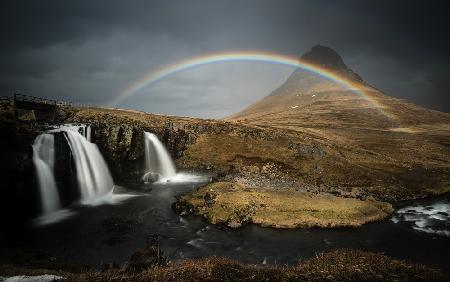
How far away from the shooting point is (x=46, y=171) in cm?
4375

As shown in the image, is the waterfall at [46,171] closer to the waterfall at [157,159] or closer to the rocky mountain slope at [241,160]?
the rocky mountain slope at [241,160]

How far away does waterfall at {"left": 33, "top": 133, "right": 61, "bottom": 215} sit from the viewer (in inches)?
1665

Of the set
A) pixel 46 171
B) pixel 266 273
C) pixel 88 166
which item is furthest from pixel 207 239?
pixel 88 166

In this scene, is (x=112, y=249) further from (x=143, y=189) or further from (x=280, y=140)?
(x=280, y=140)

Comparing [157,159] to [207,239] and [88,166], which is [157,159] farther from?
[207,239]

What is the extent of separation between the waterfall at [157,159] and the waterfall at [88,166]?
11.8 m

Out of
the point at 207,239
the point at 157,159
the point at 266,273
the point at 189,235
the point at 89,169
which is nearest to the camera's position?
the point at 266,273

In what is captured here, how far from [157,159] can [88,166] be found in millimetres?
19106

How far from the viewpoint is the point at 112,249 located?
30.7 meters

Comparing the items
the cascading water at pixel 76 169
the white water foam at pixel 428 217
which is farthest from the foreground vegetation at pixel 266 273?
the white water foam at pixel 428 217

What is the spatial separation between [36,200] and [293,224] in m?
32.9

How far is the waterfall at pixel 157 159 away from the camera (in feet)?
223

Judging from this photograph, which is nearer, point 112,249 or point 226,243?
point 112,249

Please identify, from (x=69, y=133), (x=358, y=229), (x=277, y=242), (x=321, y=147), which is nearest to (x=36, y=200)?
(x=69, y=133)
